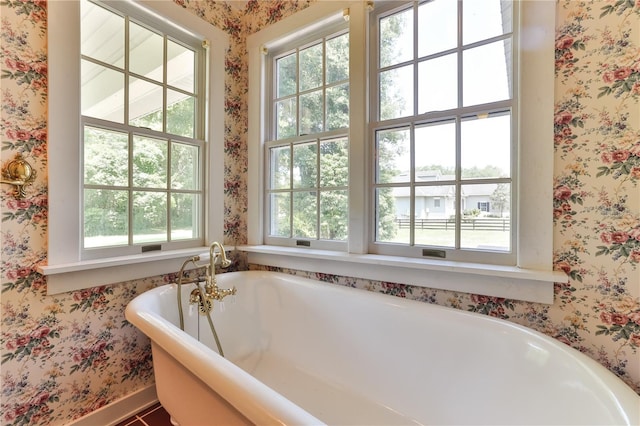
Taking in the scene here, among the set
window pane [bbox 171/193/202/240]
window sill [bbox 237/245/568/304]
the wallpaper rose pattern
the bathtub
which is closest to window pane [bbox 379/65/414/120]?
the wallpaper rose pattern

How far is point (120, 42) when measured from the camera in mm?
1485

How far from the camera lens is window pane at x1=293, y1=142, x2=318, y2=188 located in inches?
72.9

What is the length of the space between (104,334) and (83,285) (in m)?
0.28

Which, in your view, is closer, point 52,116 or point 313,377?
point 52,116

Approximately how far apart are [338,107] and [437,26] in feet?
2.14

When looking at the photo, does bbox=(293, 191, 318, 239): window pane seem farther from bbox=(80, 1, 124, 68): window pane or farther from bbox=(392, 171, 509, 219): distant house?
bbox=(80, 1, 124, 68): window pane

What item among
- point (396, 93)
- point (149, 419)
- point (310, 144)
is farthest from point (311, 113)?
point (149, 419)

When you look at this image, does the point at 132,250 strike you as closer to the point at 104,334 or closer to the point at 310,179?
the point at 104,334

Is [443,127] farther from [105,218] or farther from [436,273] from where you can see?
[105,218]

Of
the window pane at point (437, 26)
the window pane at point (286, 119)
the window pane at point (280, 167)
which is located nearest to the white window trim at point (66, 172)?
the window pane at point (280, 167)

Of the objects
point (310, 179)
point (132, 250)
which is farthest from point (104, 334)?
point (310, 179)

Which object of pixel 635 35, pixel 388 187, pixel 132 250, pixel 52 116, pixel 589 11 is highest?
pixel 589 11

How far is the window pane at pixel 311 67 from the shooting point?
1.84 m

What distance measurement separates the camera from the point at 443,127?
4.68ft
